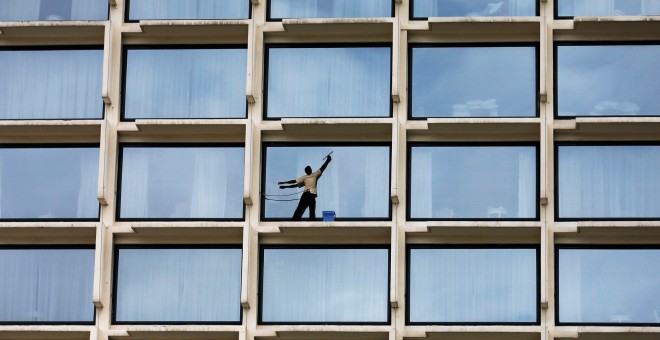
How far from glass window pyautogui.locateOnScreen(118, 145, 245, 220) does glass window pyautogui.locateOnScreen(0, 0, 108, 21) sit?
439 centimetres

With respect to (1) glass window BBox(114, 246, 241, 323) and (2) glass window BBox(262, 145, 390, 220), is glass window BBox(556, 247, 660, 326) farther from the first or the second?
(1) glass window BBox(114, 246, 241, 323)

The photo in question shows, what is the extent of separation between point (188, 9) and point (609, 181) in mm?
13801

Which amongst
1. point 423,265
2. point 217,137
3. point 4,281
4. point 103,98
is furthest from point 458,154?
point 4,281

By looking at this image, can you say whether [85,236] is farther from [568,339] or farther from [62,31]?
[568,339]

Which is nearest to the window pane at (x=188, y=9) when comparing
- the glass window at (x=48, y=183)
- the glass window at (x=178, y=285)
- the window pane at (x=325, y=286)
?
the glass window at (x=48, y=183)

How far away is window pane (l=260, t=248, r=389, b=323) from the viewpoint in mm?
54094

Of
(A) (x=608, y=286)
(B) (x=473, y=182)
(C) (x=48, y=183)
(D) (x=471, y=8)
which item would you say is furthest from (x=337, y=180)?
(C) (x=48, y=183)

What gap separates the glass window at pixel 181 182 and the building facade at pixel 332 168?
0.06 metres

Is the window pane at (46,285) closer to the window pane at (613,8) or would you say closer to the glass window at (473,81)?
the glass window at (473,81)

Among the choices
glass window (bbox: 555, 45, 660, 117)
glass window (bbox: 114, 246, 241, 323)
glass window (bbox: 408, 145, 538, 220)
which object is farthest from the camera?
glass window (bbox: 555, 45, 660, 117)

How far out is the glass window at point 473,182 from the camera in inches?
2143

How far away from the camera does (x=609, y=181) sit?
5453 cm

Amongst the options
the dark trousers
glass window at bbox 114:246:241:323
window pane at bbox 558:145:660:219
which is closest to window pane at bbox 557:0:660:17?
window pane at bbox 558:145:660:219

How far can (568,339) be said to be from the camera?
5253cm
